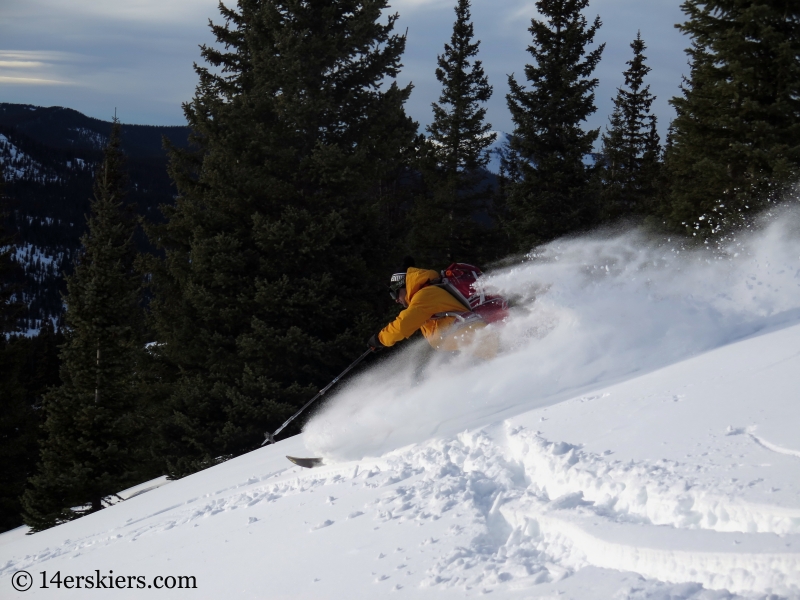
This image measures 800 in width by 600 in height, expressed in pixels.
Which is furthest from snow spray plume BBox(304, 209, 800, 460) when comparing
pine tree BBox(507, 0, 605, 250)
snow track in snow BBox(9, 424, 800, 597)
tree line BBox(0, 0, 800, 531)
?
pine tree BBox(507, 0, 605, 250)

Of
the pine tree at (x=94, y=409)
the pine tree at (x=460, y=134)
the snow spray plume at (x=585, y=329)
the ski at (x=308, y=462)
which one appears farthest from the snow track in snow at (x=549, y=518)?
the pine tree at (x=460, y=134)

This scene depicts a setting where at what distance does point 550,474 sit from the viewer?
458 cm

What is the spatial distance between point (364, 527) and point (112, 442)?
16052mm

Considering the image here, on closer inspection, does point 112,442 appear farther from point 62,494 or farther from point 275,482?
point 275,482

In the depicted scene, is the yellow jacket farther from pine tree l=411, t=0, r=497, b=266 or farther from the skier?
pine tree l=411, t=0, r=497, b=266

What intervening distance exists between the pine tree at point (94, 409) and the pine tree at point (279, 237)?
2.37 metres

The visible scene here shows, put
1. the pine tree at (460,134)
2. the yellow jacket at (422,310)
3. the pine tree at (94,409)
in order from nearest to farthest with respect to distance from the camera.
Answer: the yellow jacket at (422,310), the pine tree at (94,409), the pine tree at (460,134)

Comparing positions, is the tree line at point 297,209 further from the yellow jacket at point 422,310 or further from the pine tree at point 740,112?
the yellow jacket at point 422,310

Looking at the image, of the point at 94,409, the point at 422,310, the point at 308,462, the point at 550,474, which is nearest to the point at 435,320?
the point at 422,310

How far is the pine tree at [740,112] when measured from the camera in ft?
42.8

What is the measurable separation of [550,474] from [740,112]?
12.4 metres

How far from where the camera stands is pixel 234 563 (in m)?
4.77

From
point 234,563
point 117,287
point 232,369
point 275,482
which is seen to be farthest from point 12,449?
point 234,563

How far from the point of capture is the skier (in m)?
7.80
